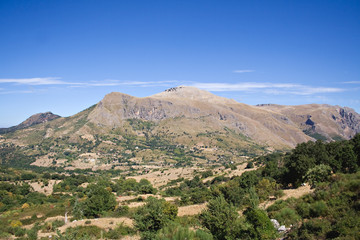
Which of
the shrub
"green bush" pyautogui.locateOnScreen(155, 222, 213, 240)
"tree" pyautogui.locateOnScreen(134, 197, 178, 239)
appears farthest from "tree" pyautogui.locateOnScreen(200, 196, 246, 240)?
"tree" pyautogui.locateOnScreen(134, 197, 178, 239)

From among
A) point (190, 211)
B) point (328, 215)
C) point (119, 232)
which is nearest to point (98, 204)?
point (119, 232)

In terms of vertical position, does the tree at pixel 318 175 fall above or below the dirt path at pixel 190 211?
above

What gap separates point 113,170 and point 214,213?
171746 mm

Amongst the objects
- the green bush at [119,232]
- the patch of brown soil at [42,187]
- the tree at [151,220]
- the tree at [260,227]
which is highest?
the tree at [260,227]

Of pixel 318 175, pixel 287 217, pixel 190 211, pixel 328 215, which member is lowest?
pixel 190 211

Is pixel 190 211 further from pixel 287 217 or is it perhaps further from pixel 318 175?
pixel 318 175

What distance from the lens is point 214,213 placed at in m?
23.4

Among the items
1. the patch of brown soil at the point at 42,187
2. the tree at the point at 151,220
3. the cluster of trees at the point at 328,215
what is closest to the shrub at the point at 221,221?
the cluster of trees at the point at 328,215

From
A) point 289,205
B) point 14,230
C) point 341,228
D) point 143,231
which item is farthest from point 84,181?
point 341,228

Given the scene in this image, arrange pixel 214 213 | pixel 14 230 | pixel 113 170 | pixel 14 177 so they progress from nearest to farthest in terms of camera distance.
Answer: pixel 214 213, pixel 14 230, pixel 14 177, pixel 113 170

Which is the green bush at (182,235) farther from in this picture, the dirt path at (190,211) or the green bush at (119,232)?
the dirt path at (190,211)

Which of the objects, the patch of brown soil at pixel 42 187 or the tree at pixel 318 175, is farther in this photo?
the patch of brown soil at pixel 42 187

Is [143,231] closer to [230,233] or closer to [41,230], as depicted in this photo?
[230,233]

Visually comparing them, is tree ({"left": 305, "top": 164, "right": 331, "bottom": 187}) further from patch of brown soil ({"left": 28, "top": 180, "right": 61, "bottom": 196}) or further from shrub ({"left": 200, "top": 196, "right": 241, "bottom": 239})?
patch of brown soil ({"left": 28, "top": 180, "right": 61, "bottom": 196})
